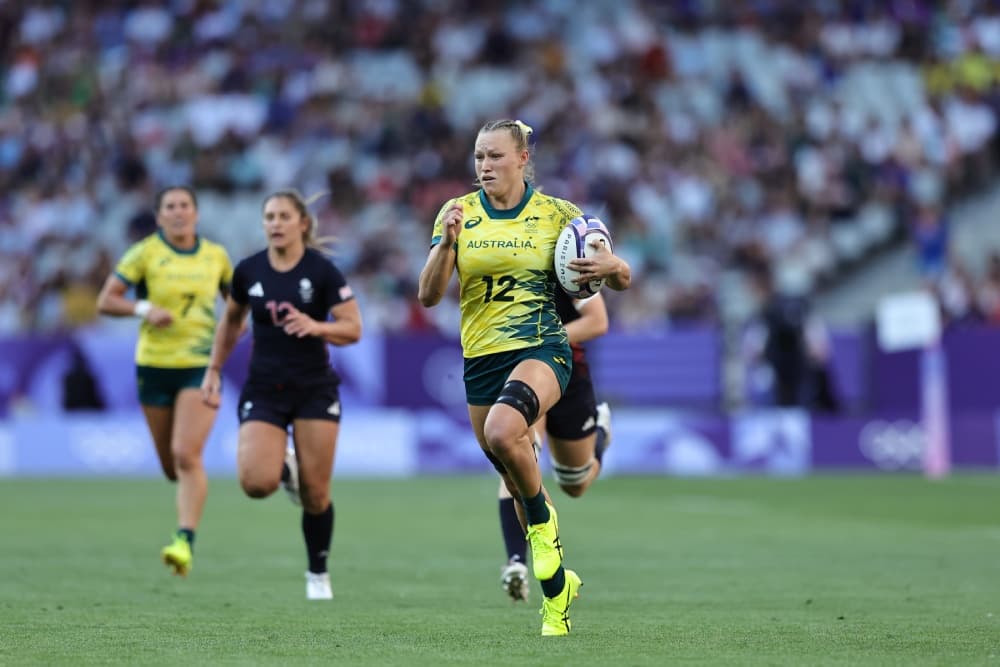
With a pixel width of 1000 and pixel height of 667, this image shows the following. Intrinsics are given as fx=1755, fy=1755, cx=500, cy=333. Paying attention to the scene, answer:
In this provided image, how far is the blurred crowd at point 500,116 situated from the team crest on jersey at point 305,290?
15.5 metres

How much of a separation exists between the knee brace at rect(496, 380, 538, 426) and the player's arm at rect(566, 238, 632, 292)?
2.04 ft

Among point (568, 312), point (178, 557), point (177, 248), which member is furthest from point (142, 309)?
point (568, 312)

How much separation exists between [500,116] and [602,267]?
21.6m

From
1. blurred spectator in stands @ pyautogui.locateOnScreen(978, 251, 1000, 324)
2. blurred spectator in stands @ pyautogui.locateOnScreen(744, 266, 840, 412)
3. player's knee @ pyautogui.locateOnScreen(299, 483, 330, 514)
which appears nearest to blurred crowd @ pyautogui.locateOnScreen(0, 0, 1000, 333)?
blurred spectator in stands @ pyautogui.locateOnScreen(978, 251, 1000, 324)

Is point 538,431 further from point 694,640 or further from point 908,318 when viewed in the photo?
point 908,318

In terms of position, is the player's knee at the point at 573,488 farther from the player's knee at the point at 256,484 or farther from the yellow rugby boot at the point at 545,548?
the yellow rugby boot at the point at 545,548

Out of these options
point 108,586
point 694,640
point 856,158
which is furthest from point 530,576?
point 856,158

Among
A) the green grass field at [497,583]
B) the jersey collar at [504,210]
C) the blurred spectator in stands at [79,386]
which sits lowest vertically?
the green grass field at [497,583]

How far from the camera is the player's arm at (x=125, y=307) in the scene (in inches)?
484

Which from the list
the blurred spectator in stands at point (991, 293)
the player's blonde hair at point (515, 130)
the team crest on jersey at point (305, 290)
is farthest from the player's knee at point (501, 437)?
the blurred spectator in stands at point (991, 293)

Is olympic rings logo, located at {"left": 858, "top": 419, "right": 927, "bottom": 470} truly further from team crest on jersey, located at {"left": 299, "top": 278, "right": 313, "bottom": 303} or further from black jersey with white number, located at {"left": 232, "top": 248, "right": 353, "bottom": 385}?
team crest on jersey, located at {"left": 299, "top": 278, "right": 313, "bottom": 303}

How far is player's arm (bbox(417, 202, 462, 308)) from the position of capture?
8703mm

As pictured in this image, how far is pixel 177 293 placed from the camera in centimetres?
1266

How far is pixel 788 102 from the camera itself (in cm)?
3086
